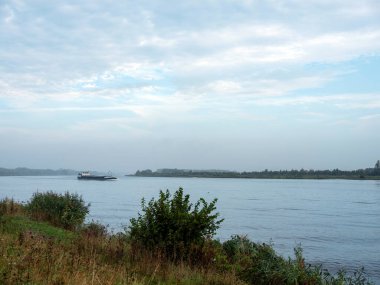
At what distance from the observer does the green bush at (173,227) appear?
1259 cm

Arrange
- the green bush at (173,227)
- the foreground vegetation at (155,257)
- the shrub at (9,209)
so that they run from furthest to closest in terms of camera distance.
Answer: the shrub at (9,209), the green bush at (173,227), the foreground vegetation at (155,257)

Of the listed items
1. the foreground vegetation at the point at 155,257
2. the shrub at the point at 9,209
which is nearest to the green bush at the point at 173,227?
the foreground vegetation at the point at 155,257

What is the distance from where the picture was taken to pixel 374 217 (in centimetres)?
4325

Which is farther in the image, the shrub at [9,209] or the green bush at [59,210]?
the green bush at [59,210]

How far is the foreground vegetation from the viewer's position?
26.4ft

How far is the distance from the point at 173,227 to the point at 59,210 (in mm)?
9740

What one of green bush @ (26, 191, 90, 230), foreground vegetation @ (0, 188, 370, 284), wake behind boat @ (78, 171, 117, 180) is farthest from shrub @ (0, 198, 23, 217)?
wake behind boat @ (78, 171, 117, 180)

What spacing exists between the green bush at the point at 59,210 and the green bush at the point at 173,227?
7.49 m

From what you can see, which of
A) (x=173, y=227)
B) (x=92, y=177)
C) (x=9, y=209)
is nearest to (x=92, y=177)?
(x=92, y=177)

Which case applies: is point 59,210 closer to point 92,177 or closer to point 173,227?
point 173,227

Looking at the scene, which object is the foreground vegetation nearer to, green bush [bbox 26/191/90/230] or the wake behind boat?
green bush [bbox 26/191/90/230]

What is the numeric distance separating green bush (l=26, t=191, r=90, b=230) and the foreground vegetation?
125 inches

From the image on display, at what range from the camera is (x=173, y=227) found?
12.8 meters

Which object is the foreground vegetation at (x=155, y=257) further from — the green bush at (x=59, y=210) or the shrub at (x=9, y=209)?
the green bush at (x=59, y=210)
